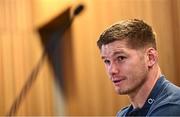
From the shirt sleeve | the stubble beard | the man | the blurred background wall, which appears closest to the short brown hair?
the man

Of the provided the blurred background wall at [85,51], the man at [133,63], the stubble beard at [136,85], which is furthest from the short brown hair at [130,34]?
the blurred background wall at [85,51]

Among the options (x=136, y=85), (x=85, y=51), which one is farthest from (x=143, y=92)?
(x=85, y=51)

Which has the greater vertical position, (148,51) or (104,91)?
(148,51)

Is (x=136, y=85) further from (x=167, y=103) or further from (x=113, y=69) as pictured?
(x=167, y=103)

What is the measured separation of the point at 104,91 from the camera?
3018 mm

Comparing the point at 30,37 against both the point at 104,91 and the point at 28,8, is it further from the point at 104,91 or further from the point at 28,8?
the point at 104,91

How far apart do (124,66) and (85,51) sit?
1479mm

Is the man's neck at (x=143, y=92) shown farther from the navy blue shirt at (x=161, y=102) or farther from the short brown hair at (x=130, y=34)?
the short brown hair at (x=130, y=34)

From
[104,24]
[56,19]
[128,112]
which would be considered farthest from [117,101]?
[56,19]

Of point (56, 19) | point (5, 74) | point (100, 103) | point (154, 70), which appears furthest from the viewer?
point (100, 103)

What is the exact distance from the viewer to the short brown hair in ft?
4.95

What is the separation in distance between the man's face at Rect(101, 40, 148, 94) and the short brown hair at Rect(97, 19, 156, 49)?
2 cm

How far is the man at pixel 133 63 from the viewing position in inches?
58.9

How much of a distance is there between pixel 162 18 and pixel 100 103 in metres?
0.88
